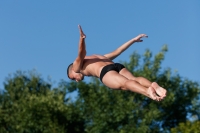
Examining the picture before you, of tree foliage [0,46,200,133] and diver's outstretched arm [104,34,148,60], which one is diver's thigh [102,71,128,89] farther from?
tree foliage [0,46,200,133]

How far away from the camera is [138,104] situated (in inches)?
1129

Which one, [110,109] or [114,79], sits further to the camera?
[110,109]

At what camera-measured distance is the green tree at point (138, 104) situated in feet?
90.4

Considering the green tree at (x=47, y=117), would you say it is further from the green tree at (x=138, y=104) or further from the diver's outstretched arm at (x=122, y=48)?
the diver's outstretched arm at (x=122, y=48)

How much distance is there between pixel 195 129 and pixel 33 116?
9.63m

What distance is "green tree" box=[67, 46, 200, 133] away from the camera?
27547 mm

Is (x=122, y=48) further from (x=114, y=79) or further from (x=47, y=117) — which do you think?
(x=47, y=117)

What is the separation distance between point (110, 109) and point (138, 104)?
147 cm

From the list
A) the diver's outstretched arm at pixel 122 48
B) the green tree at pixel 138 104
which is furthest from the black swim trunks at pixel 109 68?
the green tree at pixel 138 104

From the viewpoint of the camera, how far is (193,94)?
30719 millimetres

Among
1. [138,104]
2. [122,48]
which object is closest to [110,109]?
[138,104]

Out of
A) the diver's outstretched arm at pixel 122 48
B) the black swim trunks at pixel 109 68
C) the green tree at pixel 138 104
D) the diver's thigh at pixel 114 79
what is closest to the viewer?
the diver's thigh at pixel 114 79

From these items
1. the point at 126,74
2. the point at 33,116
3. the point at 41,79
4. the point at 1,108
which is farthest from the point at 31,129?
the point at 126,74

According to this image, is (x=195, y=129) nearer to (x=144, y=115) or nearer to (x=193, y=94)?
(x=144, y=115)
